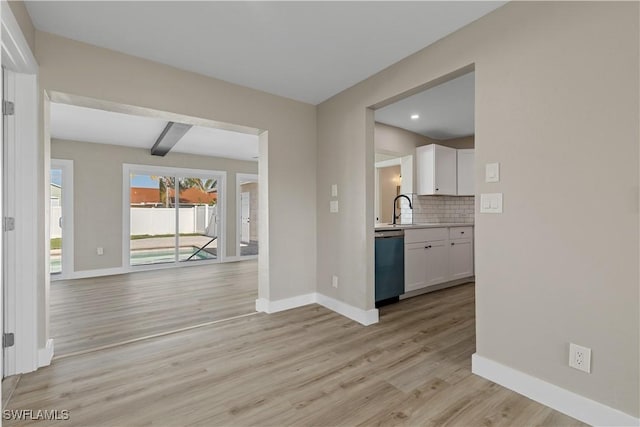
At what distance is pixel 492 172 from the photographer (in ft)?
6.47

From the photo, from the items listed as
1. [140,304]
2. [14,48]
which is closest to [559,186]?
[14,48]

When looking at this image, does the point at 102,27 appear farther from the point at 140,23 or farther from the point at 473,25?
the point at 473,25

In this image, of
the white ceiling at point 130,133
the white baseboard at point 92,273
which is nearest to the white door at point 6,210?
the white ceiling at point 130,133

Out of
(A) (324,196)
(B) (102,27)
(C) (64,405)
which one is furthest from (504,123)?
(C) (64,405)

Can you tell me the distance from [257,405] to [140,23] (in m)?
2.60

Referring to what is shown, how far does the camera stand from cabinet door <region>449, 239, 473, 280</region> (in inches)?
169

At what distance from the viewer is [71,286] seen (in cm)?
459

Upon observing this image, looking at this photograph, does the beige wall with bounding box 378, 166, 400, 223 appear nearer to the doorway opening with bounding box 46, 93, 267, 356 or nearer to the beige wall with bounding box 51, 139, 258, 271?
the doorway opening with bounding box 46, 93, 267, 356

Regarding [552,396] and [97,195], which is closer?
[552,396]

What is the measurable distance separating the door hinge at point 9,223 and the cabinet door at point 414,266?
3.52 m

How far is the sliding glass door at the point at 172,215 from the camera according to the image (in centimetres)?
590

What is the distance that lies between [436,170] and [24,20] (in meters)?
4.48

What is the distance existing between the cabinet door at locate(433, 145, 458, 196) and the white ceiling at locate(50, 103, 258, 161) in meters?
2.95

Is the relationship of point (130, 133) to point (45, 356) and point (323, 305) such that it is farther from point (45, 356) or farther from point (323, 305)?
point (323, 305)
